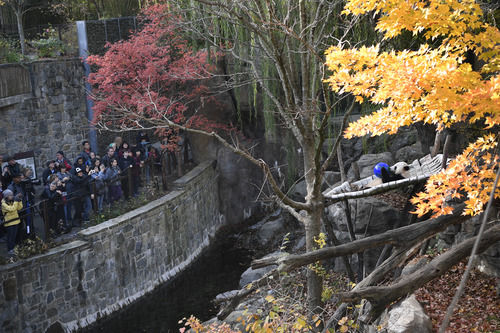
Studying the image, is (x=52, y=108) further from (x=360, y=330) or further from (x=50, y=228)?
(x=360, y=330)

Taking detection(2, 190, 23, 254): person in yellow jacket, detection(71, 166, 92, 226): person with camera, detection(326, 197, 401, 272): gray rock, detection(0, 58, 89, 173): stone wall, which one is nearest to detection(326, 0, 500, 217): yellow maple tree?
detection(326, 197, 401, 272): gray rock

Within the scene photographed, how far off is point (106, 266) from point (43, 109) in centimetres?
561

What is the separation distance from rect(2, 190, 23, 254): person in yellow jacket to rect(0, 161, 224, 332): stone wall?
25.5 inches

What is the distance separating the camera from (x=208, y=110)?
1705 cm

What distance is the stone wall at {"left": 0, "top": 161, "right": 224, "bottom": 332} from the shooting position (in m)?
10.6

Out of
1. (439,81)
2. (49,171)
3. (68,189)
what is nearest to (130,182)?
(68,189)

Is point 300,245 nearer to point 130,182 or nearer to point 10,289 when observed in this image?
point 130,182

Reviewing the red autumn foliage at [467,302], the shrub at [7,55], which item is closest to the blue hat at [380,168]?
the red autumn foliage at [467,302]

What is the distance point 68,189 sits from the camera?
1230cm

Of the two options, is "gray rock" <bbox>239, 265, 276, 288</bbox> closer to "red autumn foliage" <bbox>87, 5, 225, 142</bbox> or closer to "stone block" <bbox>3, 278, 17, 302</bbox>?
"red autumn foliage" <bbox>87, 5, 225, 142</bbox>

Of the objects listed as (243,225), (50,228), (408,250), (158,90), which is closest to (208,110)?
(158,90)

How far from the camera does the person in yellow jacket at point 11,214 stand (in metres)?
10.7

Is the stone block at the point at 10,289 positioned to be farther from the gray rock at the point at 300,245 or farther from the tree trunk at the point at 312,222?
the gray rock at the point at 300,245

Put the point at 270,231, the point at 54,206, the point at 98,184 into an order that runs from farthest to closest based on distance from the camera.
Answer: the point at 270,231
the point at 98,184
the point at 54,206
